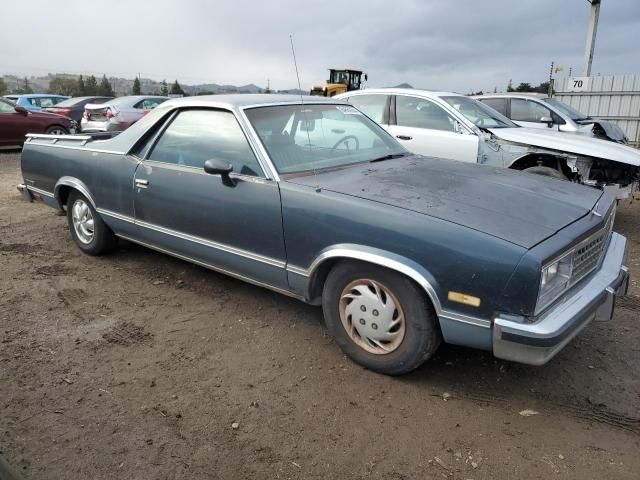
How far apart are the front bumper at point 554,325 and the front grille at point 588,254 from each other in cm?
7

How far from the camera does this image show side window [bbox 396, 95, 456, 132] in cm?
650

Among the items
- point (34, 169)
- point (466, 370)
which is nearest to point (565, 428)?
point (466, 370)

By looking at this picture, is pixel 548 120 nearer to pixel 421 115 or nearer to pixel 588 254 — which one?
pixel 421 115

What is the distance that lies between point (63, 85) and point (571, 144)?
58150mm

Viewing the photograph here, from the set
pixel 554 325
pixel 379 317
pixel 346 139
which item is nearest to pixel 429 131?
pixel 346 139

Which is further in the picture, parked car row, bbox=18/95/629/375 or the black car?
the black car

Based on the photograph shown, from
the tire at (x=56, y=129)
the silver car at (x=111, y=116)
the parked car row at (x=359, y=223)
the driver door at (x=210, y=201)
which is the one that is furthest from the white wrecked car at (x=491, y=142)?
the tire at (x=56, y=129)

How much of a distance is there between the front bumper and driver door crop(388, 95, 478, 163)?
3553 millimetres

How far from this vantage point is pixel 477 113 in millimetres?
6887

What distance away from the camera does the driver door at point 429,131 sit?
6271mm

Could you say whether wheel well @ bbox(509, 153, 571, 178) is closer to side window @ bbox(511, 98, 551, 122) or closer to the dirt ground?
the dirt ground

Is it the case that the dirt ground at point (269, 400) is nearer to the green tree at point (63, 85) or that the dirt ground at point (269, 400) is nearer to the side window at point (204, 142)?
the side window at point (204, 142)

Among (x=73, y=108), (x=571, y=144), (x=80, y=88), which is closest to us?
(x=571, y=144)

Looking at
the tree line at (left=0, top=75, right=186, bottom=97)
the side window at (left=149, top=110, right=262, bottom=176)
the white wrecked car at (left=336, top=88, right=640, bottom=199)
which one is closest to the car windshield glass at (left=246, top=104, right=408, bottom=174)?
the side window at (left=149, top=110, right=262, bottom=176)
